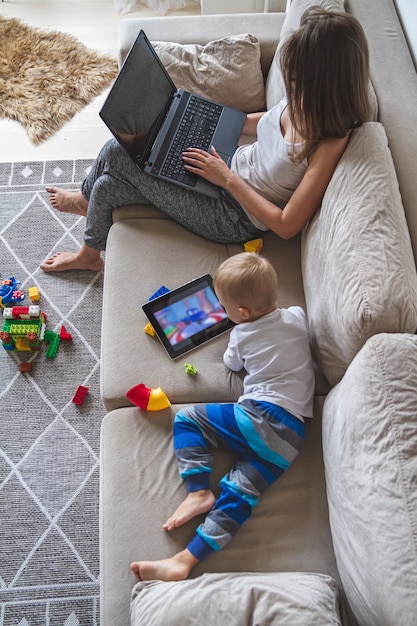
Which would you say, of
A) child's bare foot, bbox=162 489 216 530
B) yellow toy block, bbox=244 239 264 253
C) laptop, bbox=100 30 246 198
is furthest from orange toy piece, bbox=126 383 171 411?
laptop, bbox=100 30 246 198

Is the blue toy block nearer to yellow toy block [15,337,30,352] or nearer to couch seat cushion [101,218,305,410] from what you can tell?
couch seat cushion [101,218,305,410]

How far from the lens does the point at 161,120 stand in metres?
1.88

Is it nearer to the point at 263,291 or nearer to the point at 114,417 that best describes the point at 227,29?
the point at 263,291

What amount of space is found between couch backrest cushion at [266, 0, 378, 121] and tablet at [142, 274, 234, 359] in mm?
660

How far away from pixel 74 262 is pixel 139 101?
2.23 feet

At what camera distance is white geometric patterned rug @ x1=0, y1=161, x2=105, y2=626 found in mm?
1690

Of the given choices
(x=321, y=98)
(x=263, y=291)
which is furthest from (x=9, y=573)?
(x=321, y=98)

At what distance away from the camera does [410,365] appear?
3.98 ft

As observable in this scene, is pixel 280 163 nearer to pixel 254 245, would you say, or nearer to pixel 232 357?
pixel 254 245

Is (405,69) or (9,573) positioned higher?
(405,69)

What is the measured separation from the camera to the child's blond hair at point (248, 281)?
148 cm

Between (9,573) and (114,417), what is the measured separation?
0.61 meters

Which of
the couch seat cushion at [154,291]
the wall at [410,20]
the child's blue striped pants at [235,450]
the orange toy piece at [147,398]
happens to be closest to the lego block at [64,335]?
the couch seat cushion at [154,291]

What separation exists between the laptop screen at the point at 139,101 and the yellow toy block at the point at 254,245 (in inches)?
16.5
